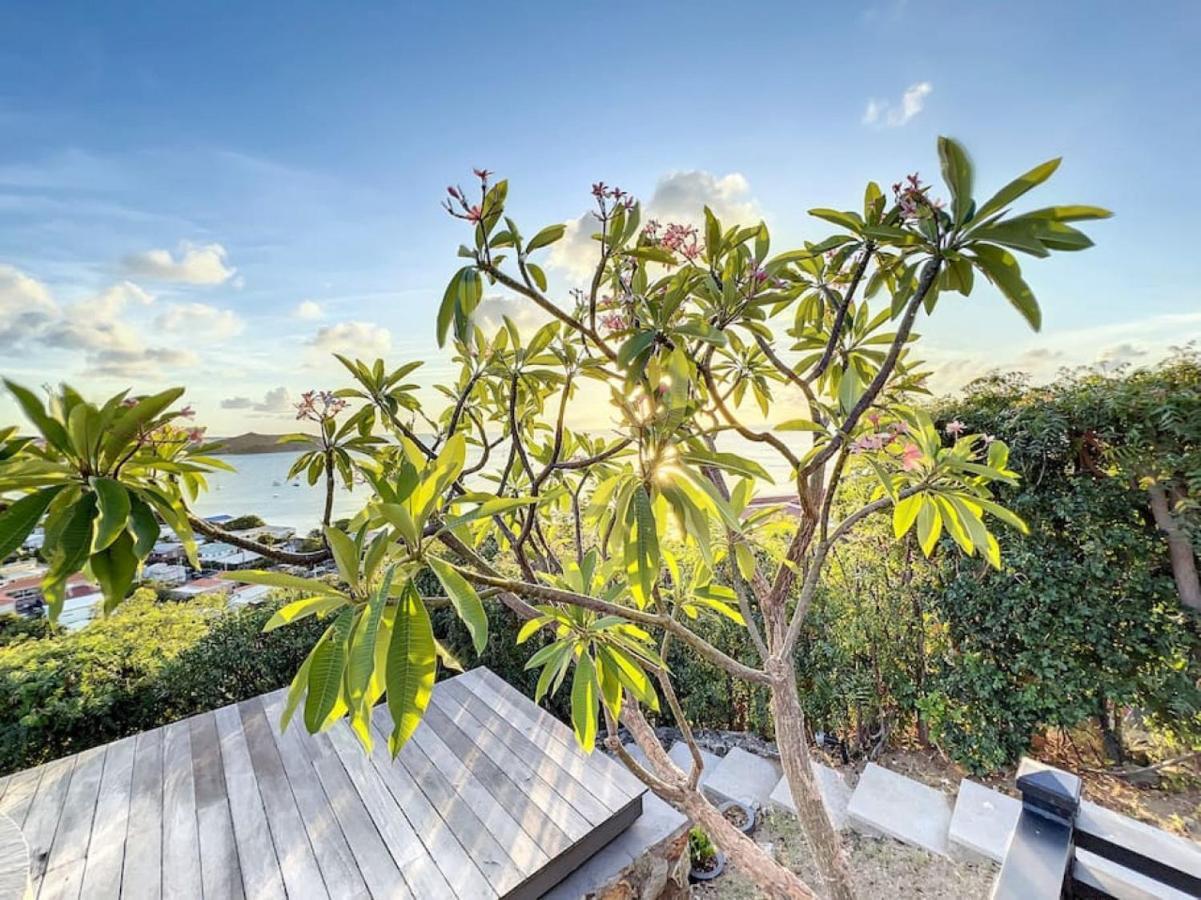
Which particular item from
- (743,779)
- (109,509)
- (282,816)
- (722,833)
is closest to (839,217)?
(109,509)

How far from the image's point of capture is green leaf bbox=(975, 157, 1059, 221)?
3.33 feet

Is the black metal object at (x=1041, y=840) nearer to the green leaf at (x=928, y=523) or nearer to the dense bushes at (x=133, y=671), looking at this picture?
the green leaf at (x=928, y=523)

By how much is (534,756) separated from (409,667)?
204cm

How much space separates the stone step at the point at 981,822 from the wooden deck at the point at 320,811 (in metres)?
1.86

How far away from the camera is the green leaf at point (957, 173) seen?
1054 mm

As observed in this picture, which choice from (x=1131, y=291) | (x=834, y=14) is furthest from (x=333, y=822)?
(x=1131, y=291)

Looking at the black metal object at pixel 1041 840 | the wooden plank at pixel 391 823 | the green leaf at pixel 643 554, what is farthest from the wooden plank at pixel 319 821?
the black metal object at pixel 1041 840

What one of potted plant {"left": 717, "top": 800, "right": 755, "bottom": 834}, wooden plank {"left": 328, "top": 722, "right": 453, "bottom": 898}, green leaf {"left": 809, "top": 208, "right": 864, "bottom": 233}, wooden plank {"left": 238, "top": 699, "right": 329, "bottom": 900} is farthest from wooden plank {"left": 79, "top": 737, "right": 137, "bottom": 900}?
green leaf {"left": 809, "top": 208, "right": 864, "bottom": 233}

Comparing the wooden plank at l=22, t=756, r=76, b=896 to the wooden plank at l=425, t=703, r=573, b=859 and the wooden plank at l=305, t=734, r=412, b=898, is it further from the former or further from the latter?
the wooden plank at l=425, t=703, r=573, b=859

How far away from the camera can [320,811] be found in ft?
7.00

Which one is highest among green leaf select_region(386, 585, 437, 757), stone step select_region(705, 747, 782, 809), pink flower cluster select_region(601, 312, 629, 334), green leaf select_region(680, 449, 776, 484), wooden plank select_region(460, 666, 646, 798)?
pink flower cluster select_region(601, 312, 629, 334)

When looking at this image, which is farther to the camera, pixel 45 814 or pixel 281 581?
pixel 45 814

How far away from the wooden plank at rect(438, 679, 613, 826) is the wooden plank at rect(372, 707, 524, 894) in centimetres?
36

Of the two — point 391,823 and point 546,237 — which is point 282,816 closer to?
point 391,823
